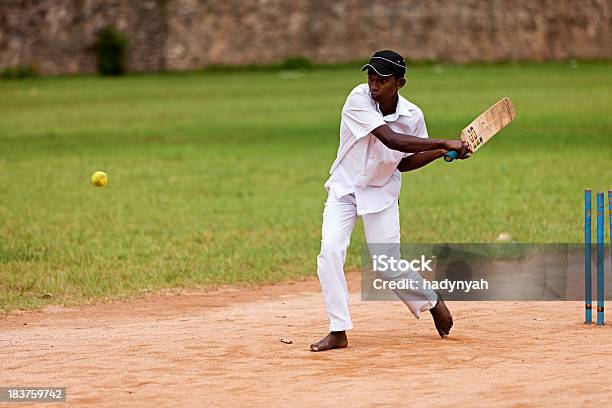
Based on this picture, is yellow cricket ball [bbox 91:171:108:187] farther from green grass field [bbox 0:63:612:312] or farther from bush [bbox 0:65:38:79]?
bush [bbox 0:65:38:79]

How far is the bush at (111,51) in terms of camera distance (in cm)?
4972

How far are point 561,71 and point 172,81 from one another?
14138mm

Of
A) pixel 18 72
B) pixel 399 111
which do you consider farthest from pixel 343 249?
pixel 18 72

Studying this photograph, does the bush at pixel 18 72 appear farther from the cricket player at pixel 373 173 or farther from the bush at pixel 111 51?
the cricket player at pixel 373 173

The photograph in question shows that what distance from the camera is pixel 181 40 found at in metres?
51.4

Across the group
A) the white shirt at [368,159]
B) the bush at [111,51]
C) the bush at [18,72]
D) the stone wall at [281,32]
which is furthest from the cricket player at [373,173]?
the bush at [18,72]

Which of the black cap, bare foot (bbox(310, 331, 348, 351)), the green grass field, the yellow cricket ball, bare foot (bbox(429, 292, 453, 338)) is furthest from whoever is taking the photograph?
the yellow cricket ball

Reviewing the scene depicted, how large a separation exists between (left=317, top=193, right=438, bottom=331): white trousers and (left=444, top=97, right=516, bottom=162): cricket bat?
61 cm

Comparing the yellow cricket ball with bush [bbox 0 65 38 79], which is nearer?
the yellow cricket ball

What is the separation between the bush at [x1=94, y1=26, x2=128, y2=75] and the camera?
49.7 meters

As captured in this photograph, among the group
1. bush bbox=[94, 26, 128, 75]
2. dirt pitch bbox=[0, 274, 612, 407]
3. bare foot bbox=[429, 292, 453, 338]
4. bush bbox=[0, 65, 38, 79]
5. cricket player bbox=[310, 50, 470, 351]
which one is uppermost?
bush bbox=[94, 26, 128, 75]

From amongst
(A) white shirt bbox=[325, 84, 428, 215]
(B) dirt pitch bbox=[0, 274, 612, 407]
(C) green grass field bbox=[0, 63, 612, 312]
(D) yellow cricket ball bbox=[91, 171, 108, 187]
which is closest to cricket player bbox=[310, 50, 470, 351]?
(A) white shirt bbox=[325, 84, 428, 215]

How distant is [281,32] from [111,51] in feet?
23.1

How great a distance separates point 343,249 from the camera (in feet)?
26.4
